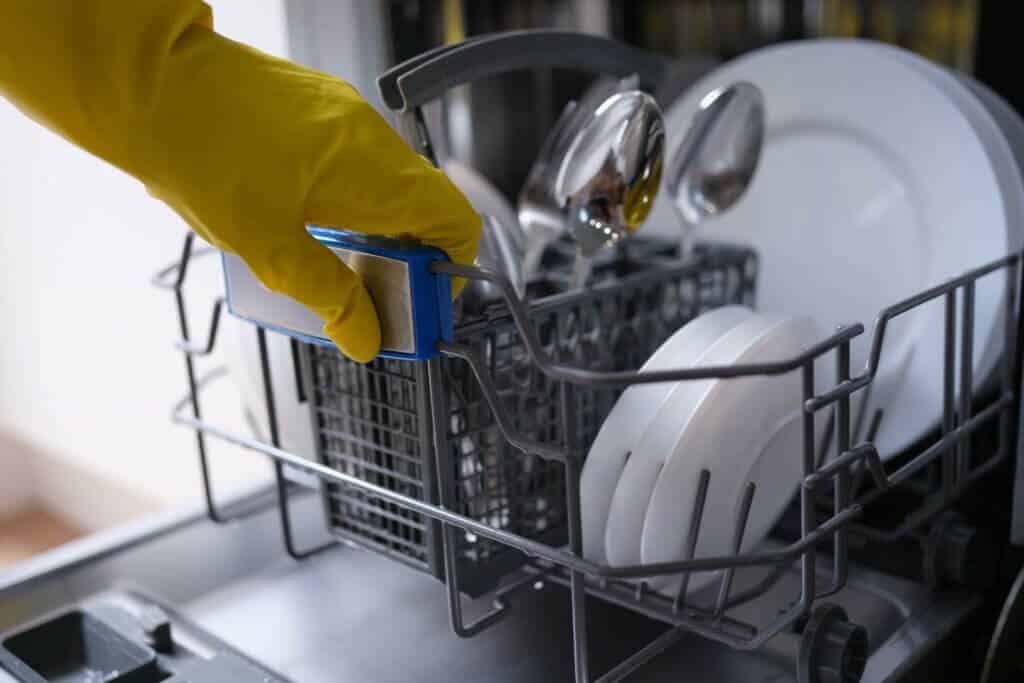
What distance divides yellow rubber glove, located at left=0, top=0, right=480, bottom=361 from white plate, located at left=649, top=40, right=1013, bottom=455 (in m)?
0.36

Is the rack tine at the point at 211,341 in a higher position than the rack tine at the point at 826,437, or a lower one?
higher

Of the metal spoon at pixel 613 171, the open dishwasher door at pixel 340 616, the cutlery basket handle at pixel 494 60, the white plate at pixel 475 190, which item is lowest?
the open dishwasher door at pixel 340 616

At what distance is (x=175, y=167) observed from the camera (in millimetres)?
432

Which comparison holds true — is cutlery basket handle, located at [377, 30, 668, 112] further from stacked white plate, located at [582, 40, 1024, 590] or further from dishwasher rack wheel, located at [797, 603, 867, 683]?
dishwasher rack wheel, located at [797, 603, 867, 683]

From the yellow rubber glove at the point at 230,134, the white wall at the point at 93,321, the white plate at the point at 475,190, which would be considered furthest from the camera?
the white wall at the point at 93,321

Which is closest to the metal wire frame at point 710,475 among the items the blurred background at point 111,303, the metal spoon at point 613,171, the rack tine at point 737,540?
the rack tine at point 737,540

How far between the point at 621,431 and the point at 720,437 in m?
0.05

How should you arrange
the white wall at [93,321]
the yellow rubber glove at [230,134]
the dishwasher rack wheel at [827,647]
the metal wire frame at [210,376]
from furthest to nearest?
the white wall at [93,321]
the metal wire frame at [210,376]
the dishwasher rack wheel at [827,647]
the yellow rubber glove at [230,134]

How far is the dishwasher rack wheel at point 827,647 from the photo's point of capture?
52 cm

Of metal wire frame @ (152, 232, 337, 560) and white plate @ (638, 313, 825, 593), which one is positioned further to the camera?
metal wire frame @ (152, 232, 337, 560)

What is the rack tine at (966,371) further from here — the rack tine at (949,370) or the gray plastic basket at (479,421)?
the gray plastic basket at (479,421)

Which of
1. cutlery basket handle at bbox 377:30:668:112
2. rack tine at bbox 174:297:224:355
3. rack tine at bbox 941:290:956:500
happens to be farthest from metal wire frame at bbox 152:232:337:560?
rack tine at bbox 941:290:956:500

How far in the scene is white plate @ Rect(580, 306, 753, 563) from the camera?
537mm

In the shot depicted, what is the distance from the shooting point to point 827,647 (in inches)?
20.7
